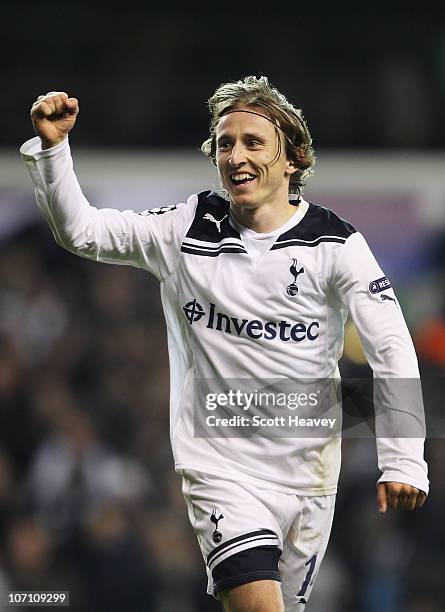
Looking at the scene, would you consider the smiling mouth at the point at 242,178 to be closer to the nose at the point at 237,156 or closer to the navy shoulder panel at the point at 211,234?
the nose at the point at 237,156

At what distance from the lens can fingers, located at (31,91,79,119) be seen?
3520mm

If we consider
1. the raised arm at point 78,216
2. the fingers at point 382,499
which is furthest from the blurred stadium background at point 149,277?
the fingers at point 382,499

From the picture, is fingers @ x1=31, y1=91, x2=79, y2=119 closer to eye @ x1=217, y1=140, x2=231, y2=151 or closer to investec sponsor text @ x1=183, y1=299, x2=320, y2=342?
eye @ x1=217, y1=140, x2=231, y2=151

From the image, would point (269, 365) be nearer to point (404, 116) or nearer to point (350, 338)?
point (350, 338)

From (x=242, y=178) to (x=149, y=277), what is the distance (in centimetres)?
481

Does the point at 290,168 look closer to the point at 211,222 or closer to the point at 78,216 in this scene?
the point at 211,222

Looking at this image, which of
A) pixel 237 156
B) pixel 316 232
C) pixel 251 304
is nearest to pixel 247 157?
pixel 237 156

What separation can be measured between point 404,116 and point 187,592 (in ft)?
13.5

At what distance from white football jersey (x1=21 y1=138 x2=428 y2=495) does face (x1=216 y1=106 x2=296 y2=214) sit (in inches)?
4.9

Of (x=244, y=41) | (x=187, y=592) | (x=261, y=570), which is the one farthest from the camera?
(x=244, y=41)

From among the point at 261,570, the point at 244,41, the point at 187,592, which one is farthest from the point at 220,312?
the point at 244,41

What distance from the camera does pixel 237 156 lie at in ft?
12.2

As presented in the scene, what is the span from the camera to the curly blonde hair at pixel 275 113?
3.82m

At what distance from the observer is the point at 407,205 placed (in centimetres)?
874
